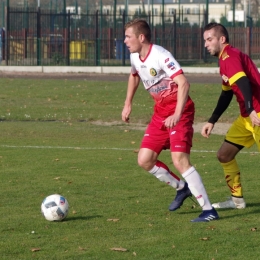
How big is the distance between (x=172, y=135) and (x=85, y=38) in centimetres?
3162

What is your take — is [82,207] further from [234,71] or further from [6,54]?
[6,54]

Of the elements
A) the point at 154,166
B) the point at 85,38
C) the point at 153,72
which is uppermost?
the point at 85,38

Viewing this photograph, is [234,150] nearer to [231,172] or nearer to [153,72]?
[231,172]

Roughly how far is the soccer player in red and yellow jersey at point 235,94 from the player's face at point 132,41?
68cm

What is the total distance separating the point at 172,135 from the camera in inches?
303

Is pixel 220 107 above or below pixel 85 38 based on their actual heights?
below

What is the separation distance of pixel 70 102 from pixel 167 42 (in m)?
17.7

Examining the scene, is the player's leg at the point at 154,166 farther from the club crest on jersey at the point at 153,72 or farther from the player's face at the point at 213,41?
the player's face at the point at 213,41

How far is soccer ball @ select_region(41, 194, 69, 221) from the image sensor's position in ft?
25.1

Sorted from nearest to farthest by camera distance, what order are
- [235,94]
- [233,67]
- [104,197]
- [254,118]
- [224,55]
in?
1. [254,118]
2. [233,67]
3. [224,55]
4. [235,94]
5. [104,197]

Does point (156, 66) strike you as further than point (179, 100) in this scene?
Yes

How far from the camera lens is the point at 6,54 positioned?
37.1 m

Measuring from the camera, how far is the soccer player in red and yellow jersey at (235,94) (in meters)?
7.33

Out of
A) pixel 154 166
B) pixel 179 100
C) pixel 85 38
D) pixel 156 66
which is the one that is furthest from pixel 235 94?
pixel 85 38
